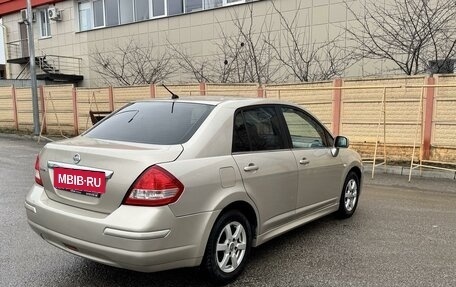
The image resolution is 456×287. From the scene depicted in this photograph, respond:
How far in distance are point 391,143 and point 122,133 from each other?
7.84 metres

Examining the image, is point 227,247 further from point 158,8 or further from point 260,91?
point 158,8

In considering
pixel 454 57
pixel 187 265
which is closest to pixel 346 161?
pixel 187 265

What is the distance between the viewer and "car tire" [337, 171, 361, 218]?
5586 millimetres

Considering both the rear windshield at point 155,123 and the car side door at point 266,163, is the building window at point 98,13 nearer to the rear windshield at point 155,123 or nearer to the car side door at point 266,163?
the rear windshield at point 155,123

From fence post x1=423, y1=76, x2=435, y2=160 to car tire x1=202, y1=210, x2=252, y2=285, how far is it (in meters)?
7.16

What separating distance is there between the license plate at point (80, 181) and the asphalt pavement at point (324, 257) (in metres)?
0.89

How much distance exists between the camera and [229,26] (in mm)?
18062

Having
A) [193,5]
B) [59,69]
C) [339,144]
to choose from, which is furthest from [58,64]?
[339,144]

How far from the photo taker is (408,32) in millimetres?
13438

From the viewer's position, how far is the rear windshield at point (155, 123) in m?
3.70

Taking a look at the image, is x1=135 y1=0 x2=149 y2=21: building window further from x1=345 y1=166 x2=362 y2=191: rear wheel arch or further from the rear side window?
the rear side window

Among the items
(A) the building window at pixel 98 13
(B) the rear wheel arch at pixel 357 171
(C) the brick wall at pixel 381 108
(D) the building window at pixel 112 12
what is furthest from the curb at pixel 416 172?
(A) the building window at pixel 98 13

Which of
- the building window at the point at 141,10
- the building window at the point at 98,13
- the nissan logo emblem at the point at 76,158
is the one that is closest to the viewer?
the nissan logo emblem at the point at 76,158

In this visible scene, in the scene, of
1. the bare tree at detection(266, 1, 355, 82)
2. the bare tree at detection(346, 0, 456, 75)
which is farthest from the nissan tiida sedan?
the bare tree at detection(266, 1, 355, 82)
